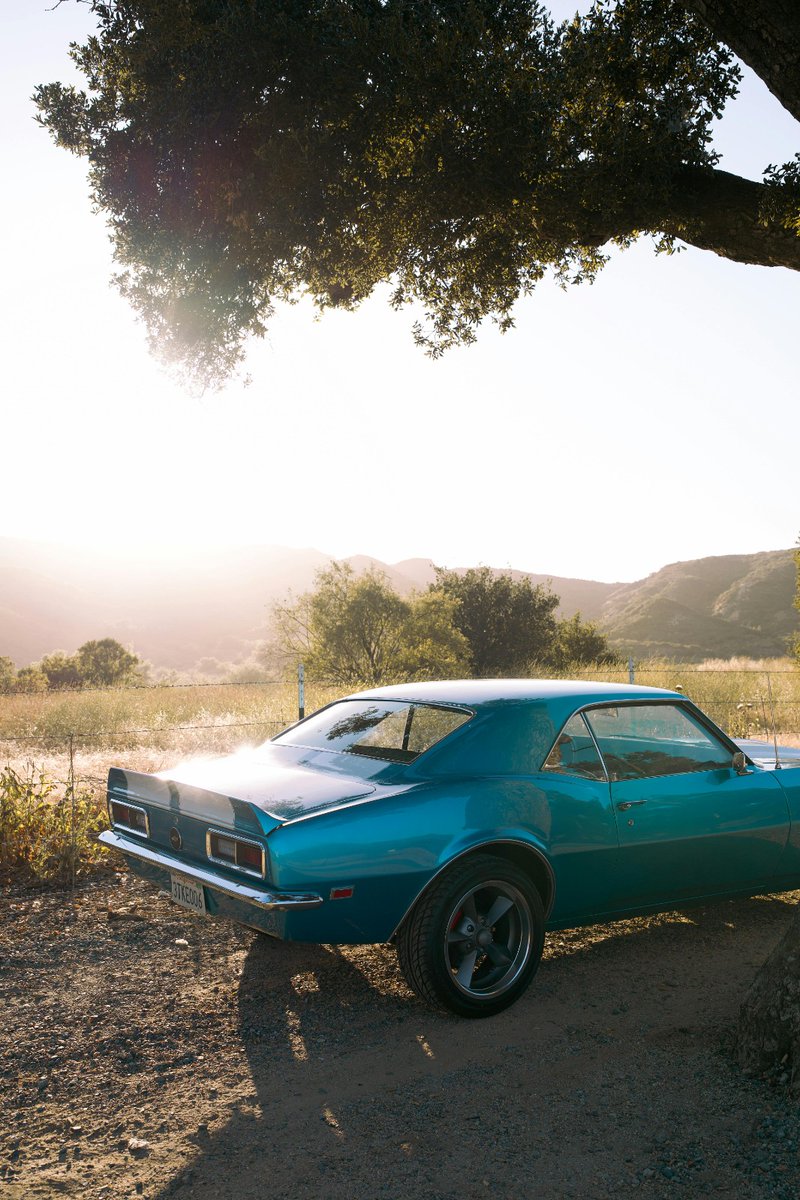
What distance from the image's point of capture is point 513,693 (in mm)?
5004

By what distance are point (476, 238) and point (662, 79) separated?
83.3 inches

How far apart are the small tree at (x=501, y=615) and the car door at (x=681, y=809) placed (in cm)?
2672

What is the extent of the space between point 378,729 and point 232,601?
355 ft

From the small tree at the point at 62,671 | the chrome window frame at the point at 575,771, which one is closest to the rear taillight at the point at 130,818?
the chrome window frame at the point at 575,771

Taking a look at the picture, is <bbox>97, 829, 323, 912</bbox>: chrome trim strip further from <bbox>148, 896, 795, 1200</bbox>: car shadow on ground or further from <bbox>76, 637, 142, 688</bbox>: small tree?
<bbox>76, 637, 142, 688</bbox>: small tree

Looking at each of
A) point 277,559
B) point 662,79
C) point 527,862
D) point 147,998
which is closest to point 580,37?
point 662,79

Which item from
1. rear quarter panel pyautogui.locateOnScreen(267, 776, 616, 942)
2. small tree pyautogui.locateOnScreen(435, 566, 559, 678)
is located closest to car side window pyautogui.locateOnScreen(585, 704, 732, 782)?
rear quarter panel pyautogui.locateOnScreen(267, 776, 616, 942)

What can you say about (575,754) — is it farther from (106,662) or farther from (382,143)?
(106,662)

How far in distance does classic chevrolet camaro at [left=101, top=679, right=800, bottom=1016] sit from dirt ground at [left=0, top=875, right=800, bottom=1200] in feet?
1.18

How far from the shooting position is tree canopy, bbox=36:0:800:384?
25.3ft

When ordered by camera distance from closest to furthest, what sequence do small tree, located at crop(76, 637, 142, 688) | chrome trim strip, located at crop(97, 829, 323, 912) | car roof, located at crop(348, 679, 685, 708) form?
chrome trim strip, located at crop(97, 829, 323, 912), car roof, located at crop(348, 679, 685, 708), small tree, located at crop(76, 637, 142, 688)

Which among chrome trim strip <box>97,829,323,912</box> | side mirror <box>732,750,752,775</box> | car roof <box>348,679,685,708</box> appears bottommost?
chrome trim strip <box>97,829,323,912</box>

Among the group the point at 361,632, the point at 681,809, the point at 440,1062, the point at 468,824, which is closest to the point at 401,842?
the point at 468,824

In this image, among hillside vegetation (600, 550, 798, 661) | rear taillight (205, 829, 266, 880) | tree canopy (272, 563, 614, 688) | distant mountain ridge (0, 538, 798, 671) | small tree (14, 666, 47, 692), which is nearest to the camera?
rear taillight (205, 829, 266, 880)
